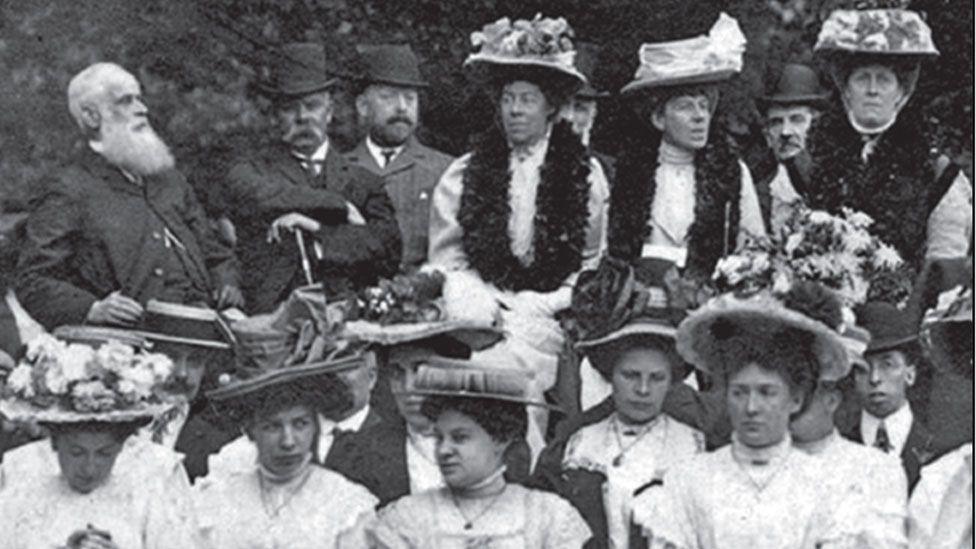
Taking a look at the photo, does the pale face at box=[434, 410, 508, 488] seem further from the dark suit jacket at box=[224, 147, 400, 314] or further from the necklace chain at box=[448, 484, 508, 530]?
the dark suit jacket at box=[224, 147, 400, 314]

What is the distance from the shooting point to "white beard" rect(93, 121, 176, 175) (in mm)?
11398

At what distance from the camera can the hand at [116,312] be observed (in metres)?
10.9

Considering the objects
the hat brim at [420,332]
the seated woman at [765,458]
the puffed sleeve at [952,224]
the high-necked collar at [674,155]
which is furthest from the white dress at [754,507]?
the high-necked collar at [674,155]

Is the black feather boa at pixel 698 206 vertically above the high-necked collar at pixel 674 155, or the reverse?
the high-necked collar at pixel 674 155

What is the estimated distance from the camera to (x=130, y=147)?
11.4m

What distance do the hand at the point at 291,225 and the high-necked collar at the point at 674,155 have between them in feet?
4.55

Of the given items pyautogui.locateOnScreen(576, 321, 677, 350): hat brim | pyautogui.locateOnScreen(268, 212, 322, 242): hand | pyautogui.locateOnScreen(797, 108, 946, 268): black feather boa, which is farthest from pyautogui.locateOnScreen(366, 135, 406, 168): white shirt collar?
pyautogui.locateOnScreen(576, 321, 677, 350): hat brim

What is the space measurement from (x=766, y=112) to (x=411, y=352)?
274cm

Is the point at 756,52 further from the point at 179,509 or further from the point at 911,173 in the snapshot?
the point at 179,509

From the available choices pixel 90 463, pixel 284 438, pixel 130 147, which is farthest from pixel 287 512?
pixel 130 147

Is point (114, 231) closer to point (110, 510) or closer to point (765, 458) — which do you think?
point (110, 510)

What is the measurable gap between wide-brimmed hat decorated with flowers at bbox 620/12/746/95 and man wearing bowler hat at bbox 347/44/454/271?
119 centimetres

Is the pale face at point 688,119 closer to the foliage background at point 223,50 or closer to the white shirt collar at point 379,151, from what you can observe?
the white shirt collar at point 379,151

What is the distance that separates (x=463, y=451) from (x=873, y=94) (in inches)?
110
